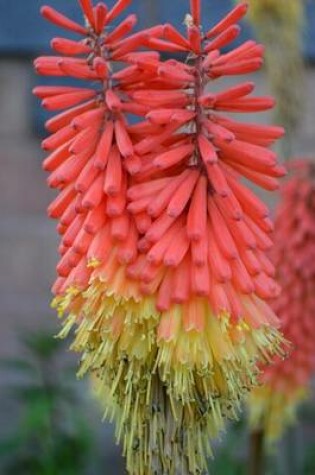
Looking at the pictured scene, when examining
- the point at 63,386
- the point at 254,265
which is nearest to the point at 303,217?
the point at 254,265

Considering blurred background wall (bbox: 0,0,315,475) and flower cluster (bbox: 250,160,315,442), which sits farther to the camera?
blurred background wall (bbox: 0,0,315,475)

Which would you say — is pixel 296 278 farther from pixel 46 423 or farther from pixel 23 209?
pixel 23 209

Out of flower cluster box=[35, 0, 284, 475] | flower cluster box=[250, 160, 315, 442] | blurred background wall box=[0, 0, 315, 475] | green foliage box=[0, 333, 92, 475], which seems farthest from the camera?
blurred background wall box=[0, 0, 315, 475]

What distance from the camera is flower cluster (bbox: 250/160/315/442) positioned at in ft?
11.1

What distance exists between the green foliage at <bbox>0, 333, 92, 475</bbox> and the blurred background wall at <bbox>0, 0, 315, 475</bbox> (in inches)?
15.7

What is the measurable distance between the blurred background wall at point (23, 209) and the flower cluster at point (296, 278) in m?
1.85

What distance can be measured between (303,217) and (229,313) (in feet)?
5.01

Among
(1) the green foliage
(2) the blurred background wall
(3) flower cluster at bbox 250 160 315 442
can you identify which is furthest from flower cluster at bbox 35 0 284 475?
(2) the blurred background wall

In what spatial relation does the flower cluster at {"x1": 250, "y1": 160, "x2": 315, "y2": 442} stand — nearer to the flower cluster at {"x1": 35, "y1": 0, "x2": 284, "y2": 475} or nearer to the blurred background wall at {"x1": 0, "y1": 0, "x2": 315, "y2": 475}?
the flower cluster at {"x1": 35, "y1": 0, "x2": 284, "y2": 475}

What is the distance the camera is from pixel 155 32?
6.26 feet

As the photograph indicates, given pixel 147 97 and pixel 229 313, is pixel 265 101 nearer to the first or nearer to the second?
pixel 147 97

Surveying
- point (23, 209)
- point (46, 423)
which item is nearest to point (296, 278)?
point (46, 423)

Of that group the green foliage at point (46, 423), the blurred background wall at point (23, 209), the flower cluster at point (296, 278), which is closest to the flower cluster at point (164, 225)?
the flower cluster at point (296, 278)

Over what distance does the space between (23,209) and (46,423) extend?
3.67 ft
